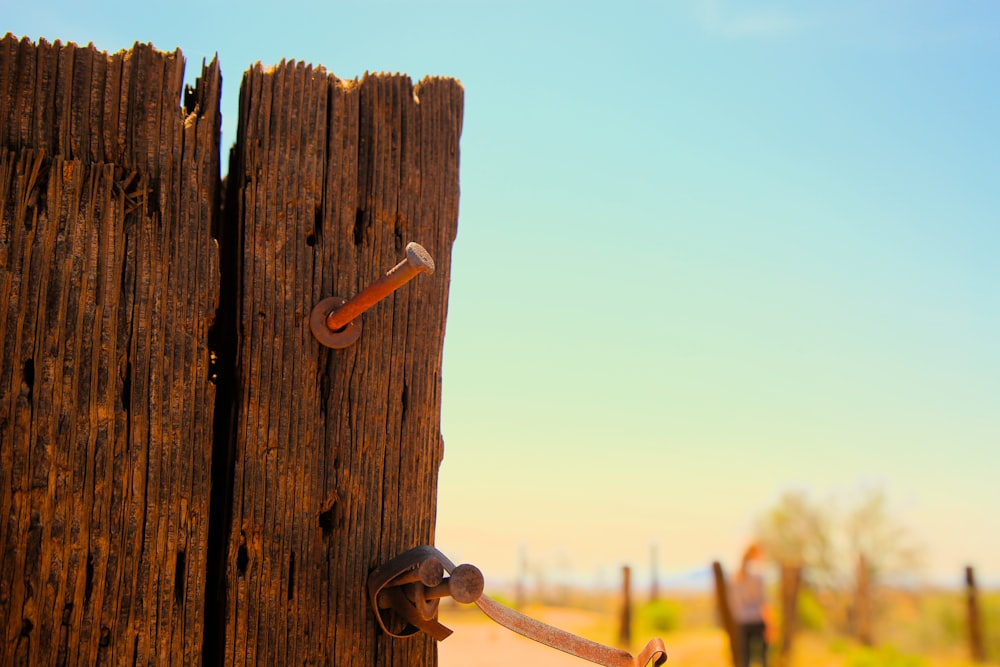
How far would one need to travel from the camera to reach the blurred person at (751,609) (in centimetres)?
1021

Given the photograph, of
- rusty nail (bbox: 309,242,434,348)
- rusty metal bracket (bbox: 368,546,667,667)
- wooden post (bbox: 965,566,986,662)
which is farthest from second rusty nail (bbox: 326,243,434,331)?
wooden post (bbox: 965,566,986,662)

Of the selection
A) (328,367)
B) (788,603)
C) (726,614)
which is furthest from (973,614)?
(328,367)

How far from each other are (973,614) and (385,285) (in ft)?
56.3

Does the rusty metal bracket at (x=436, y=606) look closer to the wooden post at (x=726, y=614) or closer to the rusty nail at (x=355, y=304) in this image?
the rusty nail at (x=355, y=304)

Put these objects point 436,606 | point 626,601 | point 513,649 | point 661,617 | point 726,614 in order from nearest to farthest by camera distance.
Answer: point 436,606, point 726,614, point 513,649, point 626,601, point 661,617

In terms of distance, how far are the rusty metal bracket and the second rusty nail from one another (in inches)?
22.1

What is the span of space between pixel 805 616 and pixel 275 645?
22.4 meters

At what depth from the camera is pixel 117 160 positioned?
80.0 inches

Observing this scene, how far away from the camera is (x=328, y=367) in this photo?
2105 mm

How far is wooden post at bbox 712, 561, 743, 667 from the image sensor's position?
34.9 ft

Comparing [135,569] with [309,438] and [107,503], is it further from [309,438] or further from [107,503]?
[309,438]

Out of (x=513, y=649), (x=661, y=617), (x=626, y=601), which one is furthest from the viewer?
(x=661, y=617)

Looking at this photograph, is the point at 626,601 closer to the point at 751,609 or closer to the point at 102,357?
the point at 751,609

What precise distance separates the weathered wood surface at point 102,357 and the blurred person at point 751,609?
9120 millimetres
